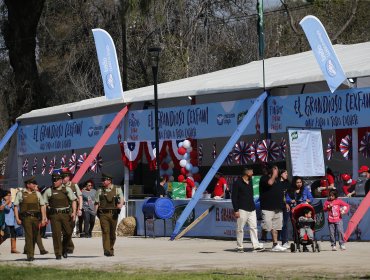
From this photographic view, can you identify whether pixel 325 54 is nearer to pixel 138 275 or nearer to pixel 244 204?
pixel 244 204

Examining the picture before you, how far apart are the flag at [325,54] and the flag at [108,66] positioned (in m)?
7.33

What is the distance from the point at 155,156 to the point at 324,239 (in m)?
7.45

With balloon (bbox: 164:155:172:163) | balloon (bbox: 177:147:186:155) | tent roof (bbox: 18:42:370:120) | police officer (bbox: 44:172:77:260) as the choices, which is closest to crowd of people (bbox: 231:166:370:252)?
police officer (bbox: 44:172:77:260)

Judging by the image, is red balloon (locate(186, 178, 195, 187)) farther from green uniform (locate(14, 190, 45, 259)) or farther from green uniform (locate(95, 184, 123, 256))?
green uniform (locate(14, 190, 45, 259))

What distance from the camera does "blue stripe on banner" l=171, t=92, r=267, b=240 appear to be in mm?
27188

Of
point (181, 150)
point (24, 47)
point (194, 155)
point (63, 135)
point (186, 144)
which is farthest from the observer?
point (24, 47)

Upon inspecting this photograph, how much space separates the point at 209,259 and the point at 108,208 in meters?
2.29

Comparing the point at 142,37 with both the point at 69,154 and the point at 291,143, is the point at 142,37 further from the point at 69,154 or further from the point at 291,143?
the point at 291,143

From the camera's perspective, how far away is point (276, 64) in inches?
1307

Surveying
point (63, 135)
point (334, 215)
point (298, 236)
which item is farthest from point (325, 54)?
point (63, 135)

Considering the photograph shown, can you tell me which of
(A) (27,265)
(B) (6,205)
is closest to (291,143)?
(B) (6,205)

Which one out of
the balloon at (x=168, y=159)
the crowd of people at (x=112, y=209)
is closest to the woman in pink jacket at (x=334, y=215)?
the crowd of people at (x=112, y=209)

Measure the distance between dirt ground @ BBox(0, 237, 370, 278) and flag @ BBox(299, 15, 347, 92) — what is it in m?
3.83

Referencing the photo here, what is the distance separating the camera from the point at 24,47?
44000mm
